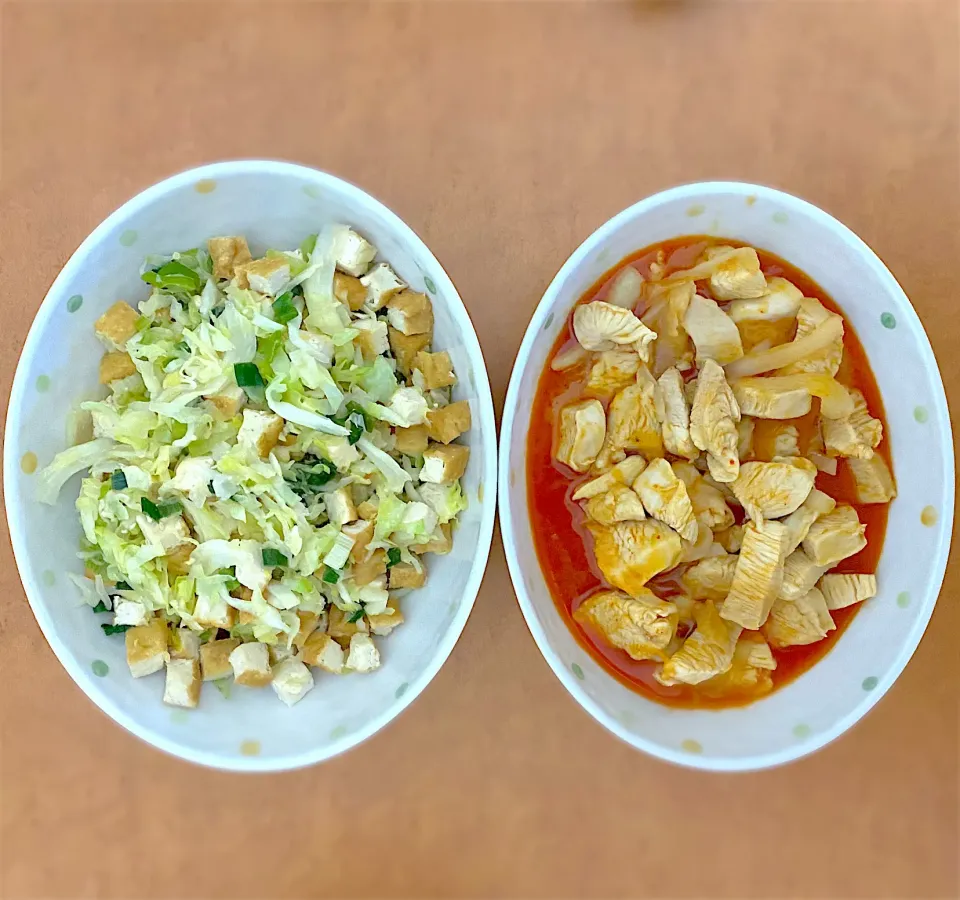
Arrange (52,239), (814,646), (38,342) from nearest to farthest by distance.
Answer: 1. (38,342)
2. (814,646)
3. (52,239)

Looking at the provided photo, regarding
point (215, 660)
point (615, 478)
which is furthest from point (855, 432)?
point (215, 660)

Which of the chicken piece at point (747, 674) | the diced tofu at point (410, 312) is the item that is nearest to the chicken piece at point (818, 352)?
the chicken piece at point (747, 674)

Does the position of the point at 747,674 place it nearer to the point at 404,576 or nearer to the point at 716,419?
the point at 716,419

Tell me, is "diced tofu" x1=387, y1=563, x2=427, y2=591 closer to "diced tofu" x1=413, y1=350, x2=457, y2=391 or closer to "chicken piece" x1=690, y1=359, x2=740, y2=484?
"diced tofu" x1=413, y1=350, x2=457, y2=391

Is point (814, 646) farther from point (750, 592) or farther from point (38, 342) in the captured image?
point (38, 342)

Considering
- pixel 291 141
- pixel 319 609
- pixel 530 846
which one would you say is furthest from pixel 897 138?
pixel 530 846

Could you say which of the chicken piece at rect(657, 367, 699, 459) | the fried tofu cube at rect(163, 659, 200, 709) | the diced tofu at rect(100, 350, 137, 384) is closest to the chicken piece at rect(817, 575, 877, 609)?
the chicken piece at rect(657, 367, 699, 459)

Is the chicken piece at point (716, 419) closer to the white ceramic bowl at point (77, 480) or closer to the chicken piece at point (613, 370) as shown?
the chicken piece at point (613, 370)
